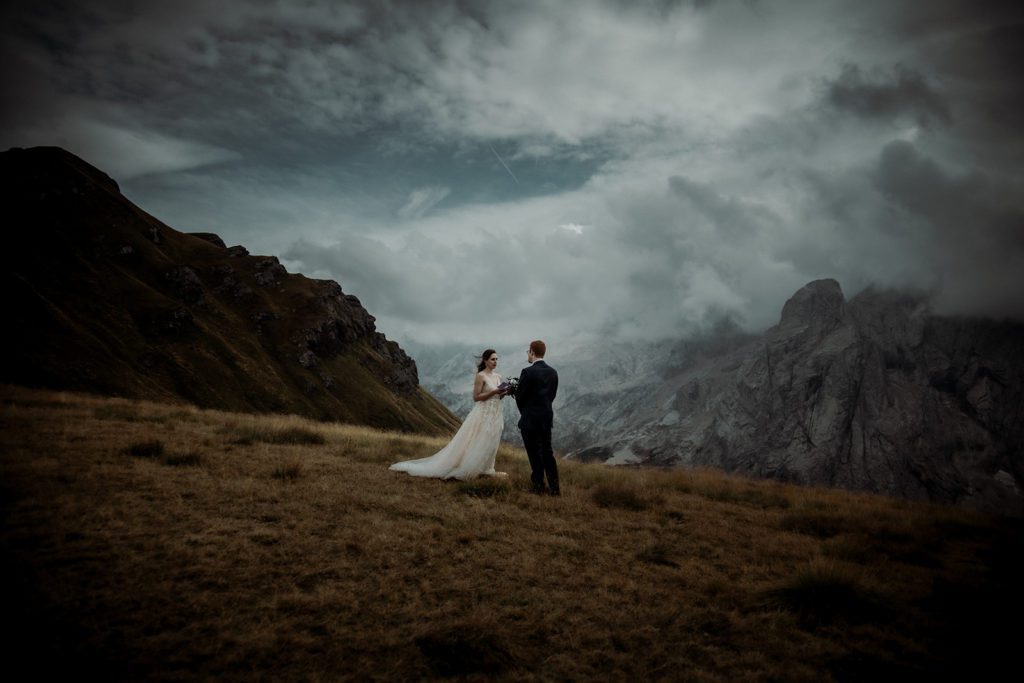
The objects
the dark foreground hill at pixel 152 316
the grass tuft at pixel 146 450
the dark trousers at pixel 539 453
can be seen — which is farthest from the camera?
the dark foreground hill at pixel 152 316

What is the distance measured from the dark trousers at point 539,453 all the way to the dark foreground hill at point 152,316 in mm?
109092

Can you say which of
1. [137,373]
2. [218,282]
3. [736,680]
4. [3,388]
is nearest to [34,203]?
[218,282]

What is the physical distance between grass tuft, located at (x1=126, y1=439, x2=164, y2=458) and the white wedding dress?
18.7 ft

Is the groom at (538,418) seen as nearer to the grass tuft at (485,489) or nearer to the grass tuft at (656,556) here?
the grass tuft at (485,489)

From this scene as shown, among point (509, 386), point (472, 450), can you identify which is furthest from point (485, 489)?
point (509, 386)

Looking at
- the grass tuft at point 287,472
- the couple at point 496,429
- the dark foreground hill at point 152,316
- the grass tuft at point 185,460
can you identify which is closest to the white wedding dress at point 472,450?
the couple at point 496,429

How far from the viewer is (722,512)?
11.7 m

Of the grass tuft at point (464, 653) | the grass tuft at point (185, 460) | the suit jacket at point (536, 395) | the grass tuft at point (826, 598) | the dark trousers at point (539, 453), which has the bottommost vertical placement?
the grass tuft at point (464, 653)

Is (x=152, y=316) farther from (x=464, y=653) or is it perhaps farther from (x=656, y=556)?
(x=464, y=653)

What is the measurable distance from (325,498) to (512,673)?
6.31 m

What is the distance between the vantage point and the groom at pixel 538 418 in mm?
11914

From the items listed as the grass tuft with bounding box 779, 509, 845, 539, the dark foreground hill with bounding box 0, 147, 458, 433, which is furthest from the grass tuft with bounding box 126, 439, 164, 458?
the dark foreground hill with bounding box 0, 147, 458, 433

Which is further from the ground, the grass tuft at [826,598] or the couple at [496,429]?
the couple at [496,429]

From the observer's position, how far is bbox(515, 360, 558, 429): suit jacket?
→ 1207cm
